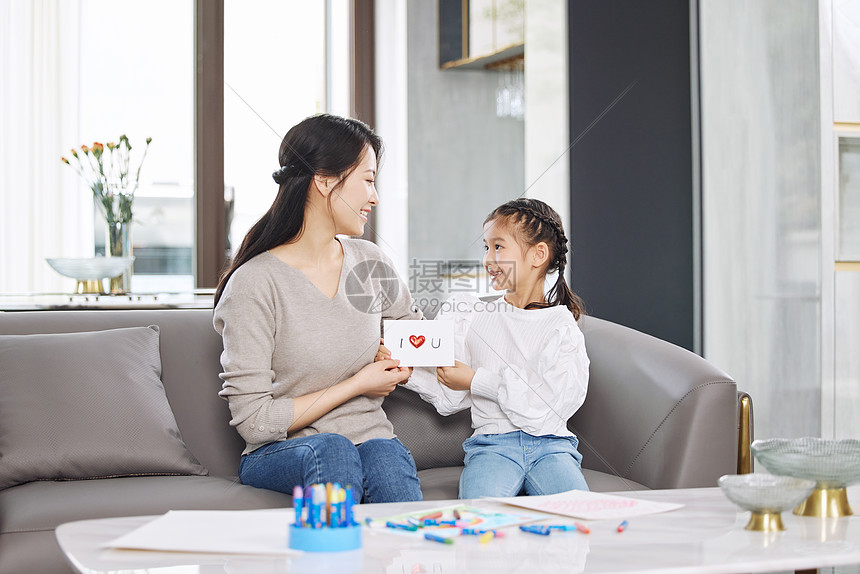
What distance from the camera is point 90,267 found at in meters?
2.65

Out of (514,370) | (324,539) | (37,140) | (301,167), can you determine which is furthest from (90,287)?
(324,539)

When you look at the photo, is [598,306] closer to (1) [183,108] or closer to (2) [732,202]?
(2) [732,202]

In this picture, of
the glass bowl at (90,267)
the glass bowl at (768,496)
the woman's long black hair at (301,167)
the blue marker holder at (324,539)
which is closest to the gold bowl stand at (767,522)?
the glass bowl at (768,496)

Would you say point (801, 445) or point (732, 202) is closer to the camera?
point (801, 445)

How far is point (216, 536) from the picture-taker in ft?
3.45

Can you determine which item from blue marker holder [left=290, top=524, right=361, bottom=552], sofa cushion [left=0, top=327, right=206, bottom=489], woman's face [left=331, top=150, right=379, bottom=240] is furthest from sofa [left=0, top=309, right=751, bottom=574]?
blue marker holder [left=290, top=524, right=361, bottom=552]

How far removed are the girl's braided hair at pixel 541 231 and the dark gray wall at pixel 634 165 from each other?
3.60 feet

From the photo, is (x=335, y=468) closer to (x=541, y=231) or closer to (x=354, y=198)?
(x=354, y=198)

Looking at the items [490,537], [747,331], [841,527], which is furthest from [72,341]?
[747,331]

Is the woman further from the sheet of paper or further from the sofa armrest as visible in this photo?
the sofa armrest

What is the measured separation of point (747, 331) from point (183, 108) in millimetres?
2360

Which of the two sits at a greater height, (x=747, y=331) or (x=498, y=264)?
(x=498, y=264)

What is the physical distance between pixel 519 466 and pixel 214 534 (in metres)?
0.91

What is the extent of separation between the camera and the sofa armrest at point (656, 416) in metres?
1.81
